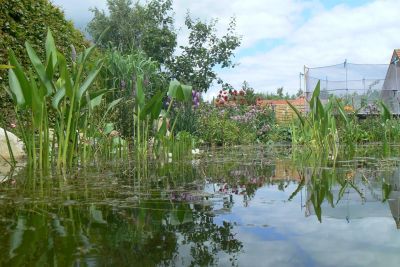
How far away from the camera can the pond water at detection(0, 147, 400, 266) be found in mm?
850

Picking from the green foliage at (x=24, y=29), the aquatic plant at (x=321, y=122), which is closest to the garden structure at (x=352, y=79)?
the aquatic plant at (x=321, y=122)

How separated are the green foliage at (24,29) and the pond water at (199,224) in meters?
3.10

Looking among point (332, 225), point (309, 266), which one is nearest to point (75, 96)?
point (332, 225)

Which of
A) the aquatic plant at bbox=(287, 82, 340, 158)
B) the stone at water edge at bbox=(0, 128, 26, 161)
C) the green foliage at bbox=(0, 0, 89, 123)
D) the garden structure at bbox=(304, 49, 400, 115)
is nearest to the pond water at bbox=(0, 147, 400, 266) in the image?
the stone at water edge at bbox=(0, 128, 26, 161)

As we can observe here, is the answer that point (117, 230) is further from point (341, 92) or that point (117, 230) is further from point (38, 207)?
point (341, 92)

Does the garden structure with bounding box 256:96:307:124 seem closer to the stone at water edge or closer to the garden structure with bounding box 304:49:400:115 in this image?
the garden structure with bounding box 304:49:400:115

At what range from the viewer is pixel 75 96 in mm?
2832

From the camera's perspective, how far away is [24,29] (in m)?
5.12

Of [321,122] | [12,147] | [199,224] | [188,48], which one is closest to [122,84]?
[12,147]

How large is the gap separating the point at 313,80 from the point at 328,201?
12201 millimetres

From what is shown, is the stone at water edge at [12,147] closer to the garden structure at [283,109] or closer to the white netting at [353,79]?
the garden structure at [283,109]

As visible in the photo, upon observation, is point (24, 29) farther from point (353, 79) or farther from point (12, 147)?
point (353, 79)

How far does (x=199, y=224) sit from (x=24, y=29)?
4.69 metres

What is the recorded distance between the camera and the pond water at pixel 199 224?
85 cm
